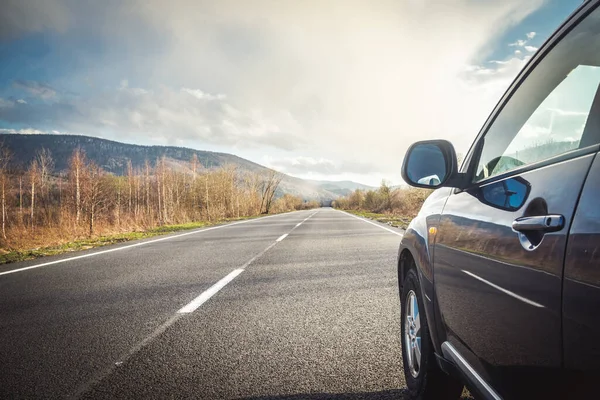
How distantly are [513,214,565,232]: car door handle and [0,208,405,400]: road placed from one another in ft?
4.96

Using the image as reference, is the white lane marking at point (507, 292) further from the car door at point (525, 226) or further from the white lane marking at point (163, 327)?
the white lane marking at point (163, 327)

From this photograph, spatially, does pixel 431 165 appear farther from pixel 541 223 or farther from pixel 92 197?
pixel 92 197

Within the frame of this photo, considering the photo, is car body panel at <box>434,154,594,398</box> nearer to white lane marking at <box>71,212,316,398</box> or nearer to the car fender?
the car fender

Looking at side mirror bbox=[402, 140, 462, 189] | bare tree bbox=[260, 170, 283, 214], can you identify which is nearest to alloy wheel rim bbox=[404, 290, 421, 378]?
side mirror bbox=[402, 140, 462, 189]

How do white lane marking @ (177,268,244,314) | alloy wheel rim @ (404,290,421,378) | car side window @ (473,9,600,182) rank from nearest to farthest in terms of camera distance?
car side window @ (473,9,600,182) → alloy wheel rim @ (404,290,421,378) → white lane marking @ (177,268,244,314)

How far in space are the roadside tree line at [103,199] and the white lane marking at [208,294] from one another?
10.2 metres

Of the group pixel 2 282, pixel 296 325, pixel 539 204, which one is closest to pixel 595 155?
pixel 539 204

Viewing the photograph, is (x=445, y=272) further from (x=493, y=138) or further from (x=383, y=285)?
(x=383, y=285)

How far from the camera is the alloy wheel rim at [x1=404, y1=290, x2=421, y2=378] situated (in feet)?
7.16

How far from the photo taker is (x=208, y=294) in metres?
4.47

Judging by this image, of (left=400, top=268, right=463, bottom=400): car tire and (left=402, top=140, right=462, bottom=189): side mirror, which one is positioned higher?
(left=402, top=140, right=462, bottom=189): side mirror

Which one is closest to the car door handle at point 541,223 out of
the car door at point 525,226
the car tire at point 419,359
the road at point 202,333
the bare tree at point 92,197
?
the car door at point 525,226

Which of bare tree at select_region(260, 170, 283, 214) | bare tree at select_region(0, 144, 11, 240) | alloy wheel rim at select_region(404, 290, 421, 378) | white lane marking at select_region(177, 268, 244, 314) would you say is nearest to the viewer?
alloy wheel rim at select_region(404, 290, 421, 378)

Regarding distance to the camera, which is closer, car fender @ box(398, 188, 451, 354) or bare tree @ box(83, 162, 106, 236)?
car fender @ box(398, 188, 451, 354)
